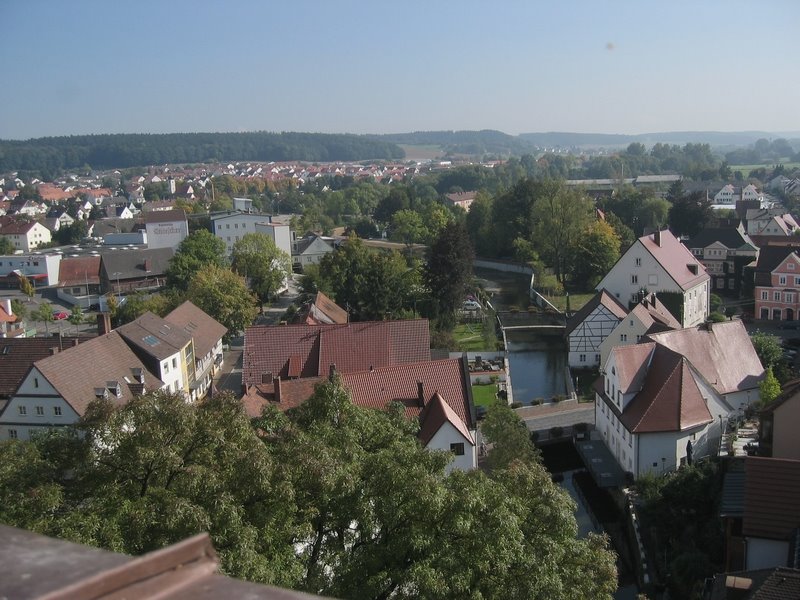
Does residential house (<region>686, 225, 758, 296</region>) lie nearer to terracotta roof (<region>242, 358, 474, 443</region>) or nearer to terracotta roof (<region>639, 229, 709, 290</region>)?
terracotta roof (<region>639, 229, 709, 290</region>)

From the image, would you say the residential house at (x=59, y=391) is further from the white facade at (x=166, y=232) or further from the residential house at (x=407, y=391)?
the white facade at (x=166, y=232)

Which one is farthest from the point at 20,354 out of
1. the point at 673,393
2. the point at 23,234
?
the point at 23,234

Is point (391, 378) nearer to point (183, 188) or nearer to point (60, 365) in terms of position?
point (60, 365)

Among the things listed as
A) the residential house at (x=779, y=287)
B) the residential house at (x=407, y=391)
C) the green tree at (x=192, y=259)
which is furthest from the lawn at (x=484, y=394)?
the green tree at (x=192, y=259)

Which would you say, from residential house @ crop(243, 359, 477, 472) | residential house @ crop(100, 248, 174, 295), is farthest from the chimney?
residential house @ crop(100, 248, 174, 295)

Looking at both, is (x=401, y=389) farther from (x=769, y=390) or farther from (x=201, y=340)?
(x=201, y=340)

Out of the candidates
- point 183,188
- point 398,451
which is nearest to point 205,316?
point 398,451

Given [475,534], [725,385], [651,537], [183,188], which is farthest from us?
[183,188]
